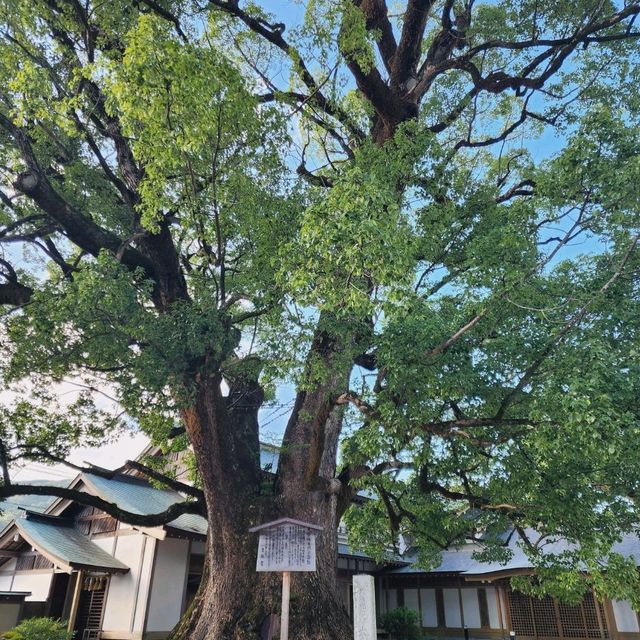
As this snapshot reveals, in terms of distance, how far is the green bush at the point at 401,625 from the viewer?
44.9 feet

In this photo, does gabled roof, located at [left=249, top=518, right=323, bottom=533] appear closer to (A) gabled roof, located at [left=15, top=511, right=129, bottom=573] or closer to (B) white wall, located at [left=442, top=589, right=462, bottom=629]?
(A) gabled roof, located at [left=15, top=511, right=129, bottom=573]

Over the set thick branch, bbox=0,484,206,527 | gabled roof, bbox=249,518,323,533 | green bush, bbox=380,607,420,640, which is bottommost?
green bush, bbox=380,607,420,640

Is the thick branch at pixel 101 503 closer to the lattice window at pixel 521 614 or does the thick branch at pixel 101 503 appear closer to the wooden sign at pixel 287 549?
the wooden sign at pixel 287 549

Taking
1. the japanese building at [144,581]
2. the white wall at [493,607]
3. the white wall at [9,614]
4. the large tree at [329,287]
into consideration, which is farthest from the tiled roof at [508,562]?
the white wall at [9,614]

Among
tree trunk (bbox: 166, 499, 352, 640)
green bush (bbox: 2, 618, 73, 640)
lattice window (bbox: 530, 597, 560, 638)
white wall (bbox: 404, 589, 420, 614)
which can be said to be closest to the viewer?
tree trunk (bbox: 166, 499, 352, 640)

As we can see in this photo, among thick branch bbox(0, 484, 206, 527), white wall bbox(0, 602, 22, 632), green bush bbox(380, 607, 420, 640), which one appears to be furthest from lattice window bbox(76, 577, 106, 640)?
green bush bbox(380, 607, 420, 640)

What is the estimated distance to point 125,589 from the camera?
1173cm

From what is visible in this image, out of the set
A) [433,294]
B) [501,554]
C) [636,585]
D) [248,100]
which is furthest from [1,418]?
[636,585]

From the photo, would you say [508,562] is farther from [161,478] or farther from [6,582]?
[6,582]

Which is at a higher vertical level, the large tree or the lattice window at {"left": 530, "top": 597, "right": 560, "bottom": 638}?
the large tree

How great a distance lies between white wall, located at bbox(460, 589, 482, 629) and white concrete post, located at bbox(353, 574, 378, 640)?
45.7 feet

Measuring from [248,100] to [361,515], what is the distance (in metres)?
8.02

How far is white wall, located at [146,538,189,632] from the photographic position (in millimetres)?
11281

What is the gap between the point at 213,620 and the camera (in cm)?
649
